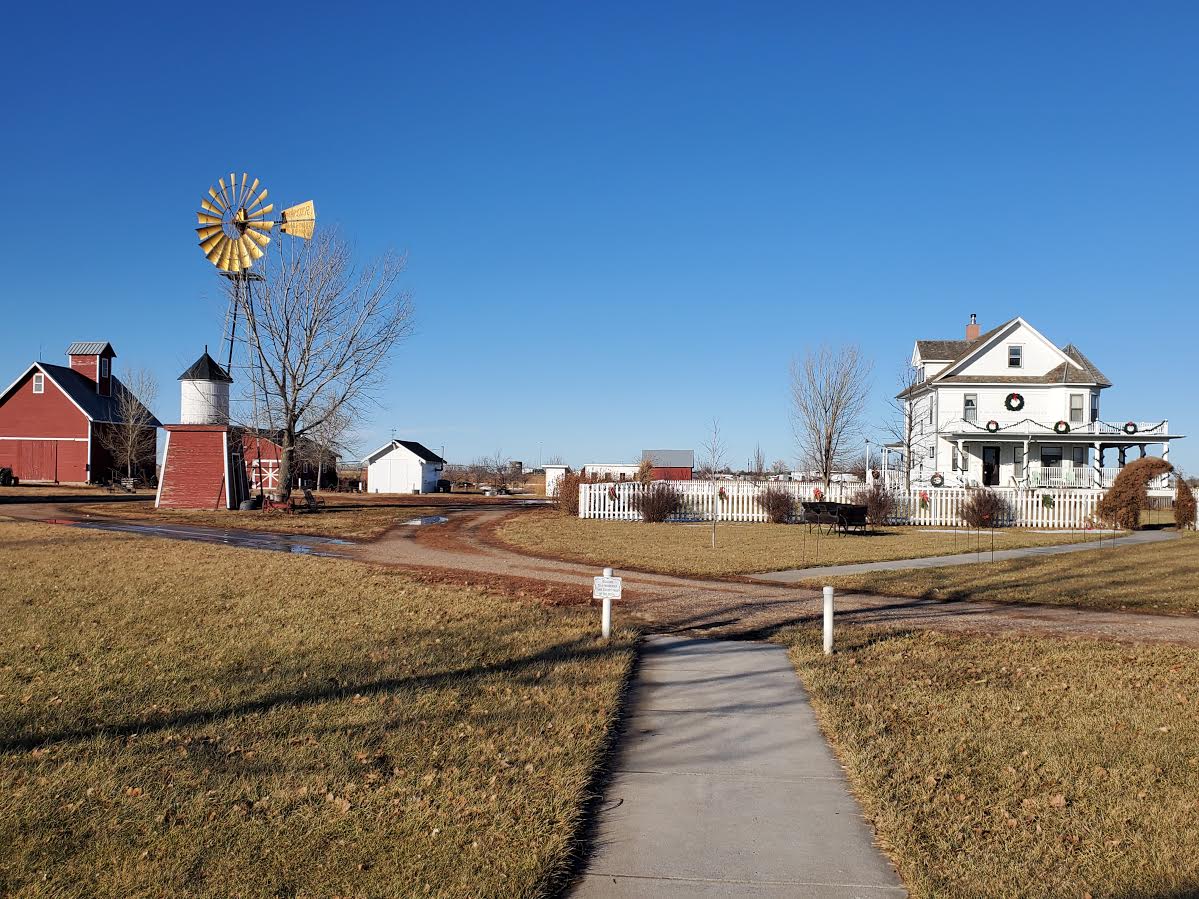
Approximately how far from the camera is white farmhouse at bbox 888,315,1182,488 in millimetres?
43656

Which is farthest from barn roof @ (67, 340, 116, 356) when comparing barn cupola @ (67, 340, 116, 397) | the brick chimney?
the brick chimney

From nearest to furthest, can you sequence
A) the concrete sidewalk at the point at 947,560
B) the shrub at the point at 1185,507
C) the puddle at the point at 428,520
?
the concrete sidewalk at the point at 947,560
the shrub at the point at 1185,507
the puddle at the point at 428,520

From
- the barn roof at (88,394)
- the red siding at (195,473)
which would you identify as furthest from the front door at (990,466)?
the barn roof at (88,394)

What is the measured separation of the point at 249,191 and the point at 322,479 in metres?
37.7

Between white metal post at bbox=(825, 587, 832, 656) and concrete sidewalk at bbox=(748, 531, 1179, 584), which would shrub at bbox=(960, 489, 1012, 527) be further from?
white metal post at bbox=(825, 587, 832, 656)

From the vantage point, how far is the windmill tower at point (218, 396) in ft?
115

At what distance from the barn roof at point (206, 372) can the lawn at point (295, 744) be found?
84.8 ft

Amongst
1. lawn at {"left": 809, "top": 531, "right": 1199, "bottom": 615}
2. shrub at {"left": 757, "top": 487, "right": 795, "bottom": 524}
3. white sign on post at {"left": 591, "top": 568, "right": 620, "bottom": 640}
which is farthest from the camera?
shrub at {"left": 757, "top": 487, "right": 795, "bottom": 524}

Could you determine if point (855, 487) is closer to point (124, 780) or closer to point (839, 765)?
point (839, 765)

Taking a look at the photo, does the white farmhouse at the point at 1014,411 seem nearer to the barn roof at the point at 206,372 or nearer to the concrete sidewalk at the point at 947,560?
the concrete sidewalk at the point at 947,560

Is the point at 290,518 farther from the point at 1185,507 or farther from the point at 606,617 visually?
the point at 1185,507

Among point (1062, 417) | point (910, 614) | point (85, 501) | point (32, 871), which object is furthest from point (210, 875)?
point (1062, 417)

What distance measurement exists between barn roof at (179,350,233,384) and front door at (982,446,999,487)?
36.1 meters

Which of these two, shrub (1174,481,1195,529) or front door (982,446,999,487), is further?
front door (982,446,999,487)
